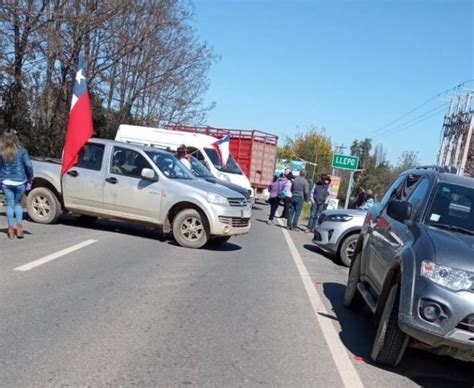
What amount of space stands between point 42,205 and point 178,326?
6963 millimetres

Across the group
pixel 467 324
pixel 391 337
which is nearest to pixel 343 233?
pixel 391 337

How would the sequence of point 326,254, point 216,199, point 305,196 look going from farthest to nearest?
point 305,196 < point 326,254 < point 216,199

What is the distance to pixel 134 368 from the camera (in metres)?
4.45

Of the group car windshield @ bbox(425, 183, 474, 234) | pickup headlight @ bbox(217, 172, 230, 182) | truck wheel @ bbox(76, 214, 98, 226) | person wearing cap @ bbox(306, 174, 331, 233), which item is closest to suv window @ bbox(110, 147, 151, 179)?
truck wheel @ bbox(76, 214, 98, 226)

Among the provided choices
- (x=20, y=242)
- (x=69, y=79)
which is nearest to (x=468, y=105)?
(x=69, y=79)

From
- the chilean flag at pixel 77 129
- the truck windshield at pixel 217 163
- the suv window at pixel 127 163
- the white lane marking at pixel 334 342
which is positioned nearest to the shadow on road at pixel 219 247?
the suv window at pixel 127 163

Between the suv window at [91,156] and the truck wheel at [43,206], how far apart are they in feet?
2.93

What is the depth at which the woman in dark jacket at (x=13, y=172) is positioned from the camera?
9352mm

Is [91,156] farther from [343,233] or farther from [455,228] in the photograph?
[455,228]

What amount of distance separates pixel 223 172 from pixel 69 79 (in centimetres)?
793

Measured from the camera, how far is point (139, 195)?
1099 centimetres

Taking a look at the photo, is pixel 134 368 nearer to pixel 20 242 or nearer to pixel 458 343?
pixel 458 343

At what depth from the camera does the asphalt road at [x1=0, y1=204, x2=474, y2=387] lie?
4.45m

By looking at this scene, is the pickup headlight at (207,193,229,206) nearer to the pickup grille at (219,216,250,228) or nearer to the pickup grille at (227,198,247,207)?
the pickup grille at (227,198,247,207)
